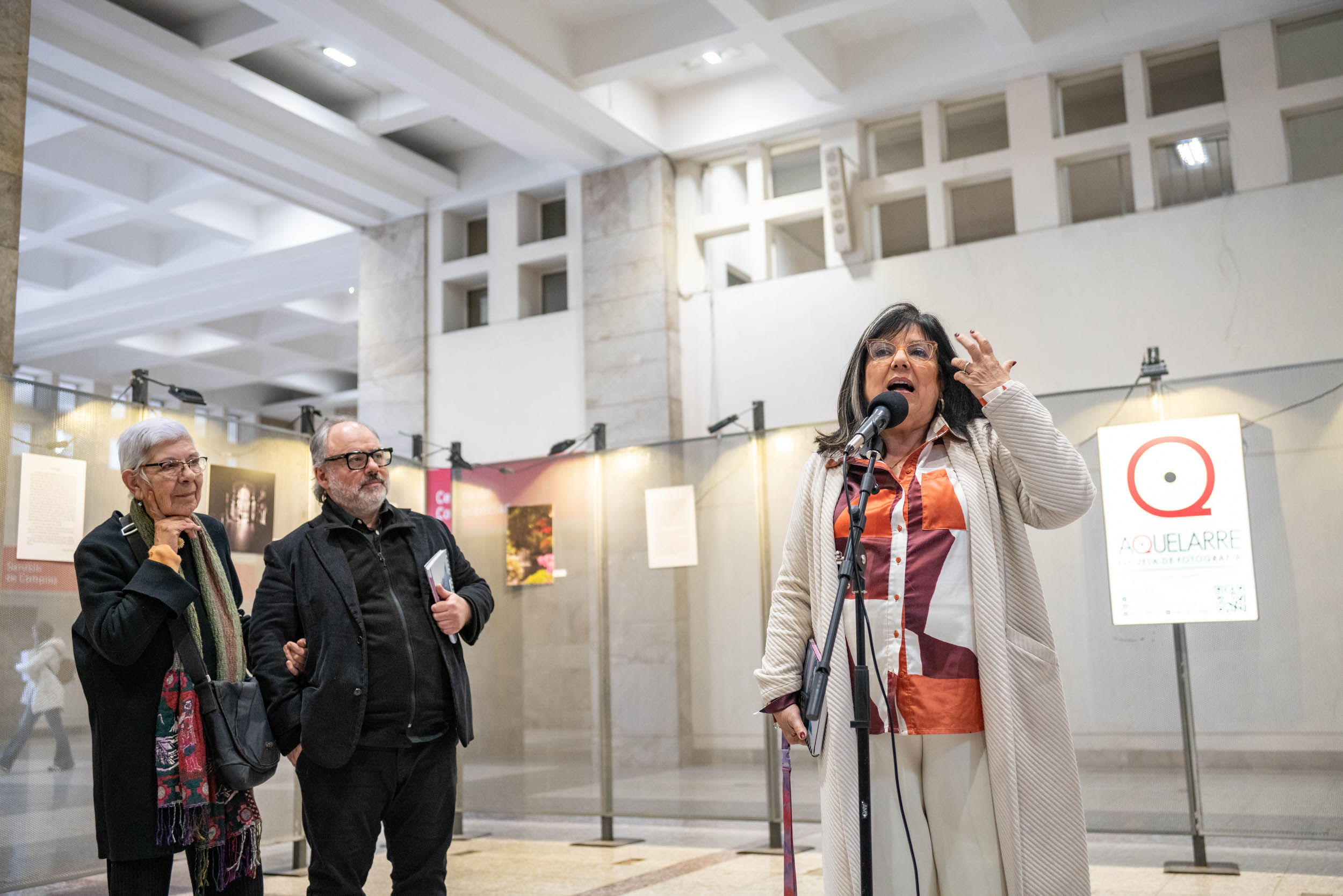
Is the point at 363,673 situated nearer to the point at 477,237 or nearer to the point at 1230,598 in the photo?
the point at 1230,598

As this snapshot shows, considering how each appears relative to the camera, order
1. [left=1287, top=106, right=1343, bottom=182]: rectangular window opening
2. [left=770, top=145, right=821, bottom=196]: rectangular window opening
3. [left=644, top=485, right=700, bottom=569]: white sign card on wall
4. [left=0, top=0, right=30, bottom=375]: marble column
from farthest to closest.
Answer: [left=770, top=145, right=821, bottom=196]: rectangular window opening, [left=1287, top=106, right=1343, bottom=182]: rectangular window opening, [left=644, top=485, right=700, bottom=569]: white sign card on wall, [left=0, top=0, right=30, bottom=375]: marble column

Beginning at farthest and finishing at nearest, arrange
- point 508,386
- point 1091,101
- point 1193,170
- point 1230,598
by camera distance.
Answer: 1. point 508,386
2. point 1091,101
3. point 1193,170
4. point 1230,598

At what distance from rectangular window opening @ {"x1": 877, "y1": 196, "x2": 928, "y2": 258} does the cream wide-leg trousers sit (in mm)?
6295

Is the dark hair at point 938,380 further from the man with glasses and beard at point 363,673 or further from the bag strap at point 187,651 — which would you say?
the bag strap at point 187,651

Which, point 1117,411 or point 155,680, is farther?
point 1117,411

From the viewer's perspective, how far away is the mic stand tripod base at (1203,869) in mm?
4789

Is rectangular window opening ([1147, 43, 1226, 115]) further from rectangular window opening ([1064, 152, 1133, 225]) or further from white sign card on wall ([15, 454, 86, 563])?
white sign card on wall ([15, 454, 86, 563])

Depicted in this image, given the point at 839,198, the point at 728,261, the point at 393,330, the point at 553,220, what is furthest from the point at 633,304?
the point at 393,330

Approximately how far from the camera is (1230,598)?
482 cm

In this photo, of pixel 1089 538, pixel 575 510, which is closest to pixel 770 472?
pixel 575 510

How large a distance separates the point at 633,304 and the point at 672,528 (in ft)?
9.60

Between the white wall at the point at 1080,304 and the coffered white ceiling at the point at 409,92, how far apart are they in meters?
1.17

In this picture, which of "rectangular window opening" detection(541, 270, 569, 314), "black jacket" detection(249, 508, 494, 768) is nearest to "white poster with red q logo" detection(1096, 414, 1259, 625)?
"black jacket" detection(249, 508, 494, 768)

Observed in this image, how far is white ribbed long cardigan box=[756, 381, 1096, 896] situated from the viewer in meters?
2.04
